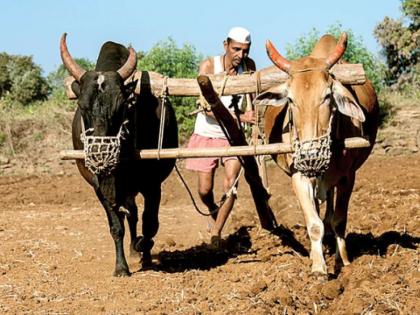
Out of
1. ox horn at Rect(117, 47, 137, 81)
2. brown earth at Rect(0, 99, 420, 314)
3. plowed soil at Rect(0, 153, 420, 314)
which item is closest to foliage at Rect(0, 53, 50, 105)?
brown earth at Rect(0, 99, 420, 314)

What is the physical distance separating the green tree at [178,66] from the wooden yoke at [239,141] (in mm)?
9449

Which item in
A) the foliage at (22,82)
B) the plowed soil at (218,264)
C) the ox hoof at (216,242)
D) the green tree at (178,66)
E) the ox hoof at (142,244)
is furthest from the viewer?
the foliage at (22,82)

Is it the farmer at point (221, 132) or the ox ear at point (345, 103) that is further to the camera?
the farmer at point (221, 132)

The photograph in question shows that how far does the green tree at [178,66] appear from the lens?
17.0 m

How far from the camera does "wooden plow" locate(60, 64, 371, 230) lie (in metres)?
5.53

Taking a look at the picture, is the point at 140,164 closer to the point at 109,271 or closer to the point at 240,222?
the point at 109,271

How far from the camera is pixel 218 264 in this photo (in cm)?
652

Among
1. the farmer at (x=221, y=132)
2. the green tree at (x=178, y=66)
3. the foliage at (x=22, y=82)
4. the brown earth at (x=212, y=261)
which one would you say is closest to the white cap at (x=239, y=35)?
the farmer at (x=221, y=132)

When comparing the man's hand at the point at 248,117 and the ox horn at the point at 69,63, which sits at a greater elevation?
the ox horn at the point at 69,63

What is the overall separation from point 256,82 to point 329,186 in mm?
976

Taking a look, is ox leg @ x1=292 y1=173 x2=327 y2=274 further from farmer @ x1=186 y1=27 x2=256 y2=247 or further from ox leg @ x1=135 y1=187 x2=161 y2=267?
ox leg @ x1=135 y1=187 x2=161 y2=267

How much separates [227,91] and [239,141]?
509 millimetres

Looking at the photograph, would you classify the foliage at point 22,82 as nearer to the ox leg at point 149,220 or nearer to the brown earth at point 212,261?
the brown earth at point 212,261

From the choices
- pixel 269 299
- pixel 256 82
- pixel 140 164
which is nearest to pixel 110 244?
pixel 140 164
